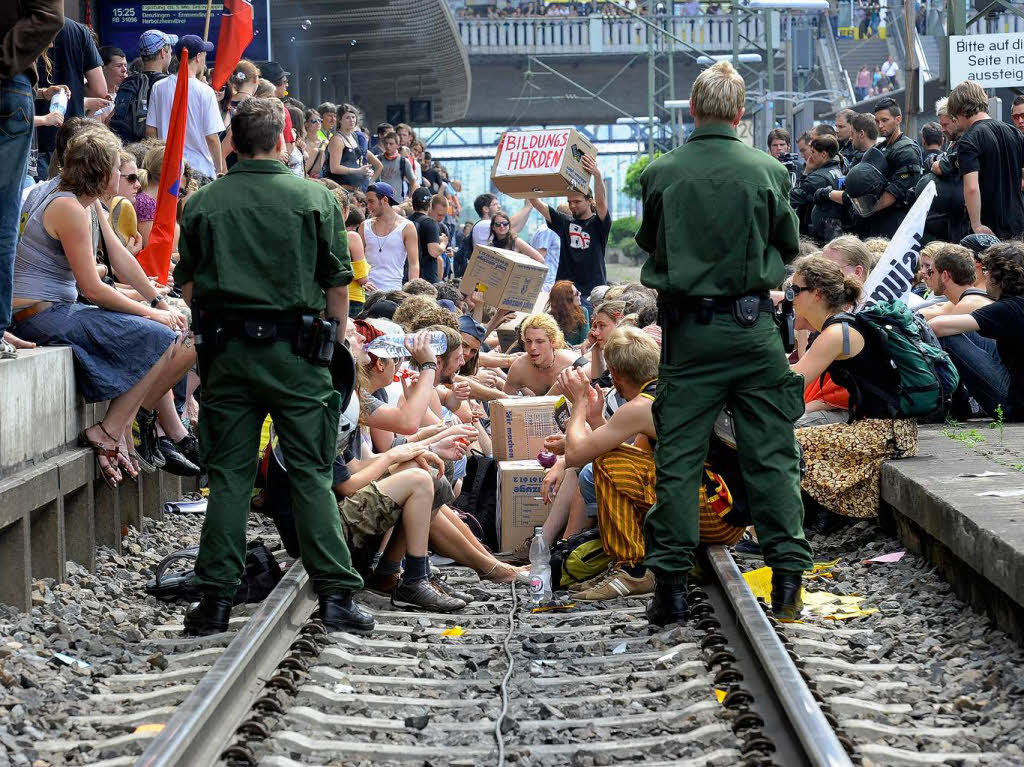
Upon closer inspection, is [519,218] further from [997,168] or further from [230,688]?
[230,688]

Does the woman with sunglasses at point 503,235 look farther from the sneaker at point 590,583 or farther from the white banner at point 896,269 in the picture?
the sneaker at point 590,583

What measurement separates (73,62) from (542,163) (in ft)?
16.4

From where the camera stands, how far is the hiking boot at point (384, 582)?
7.51 meters

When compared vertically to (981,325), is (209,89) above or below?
above

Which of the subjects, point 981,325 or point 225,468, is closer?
point 225,468

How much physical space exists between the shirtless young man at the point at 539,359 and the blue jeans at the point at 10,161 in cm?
433

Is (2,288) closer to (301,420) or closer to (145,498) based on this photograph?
(301,420)

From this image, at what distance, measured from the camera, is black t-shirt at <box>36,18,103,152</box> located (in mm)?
10570

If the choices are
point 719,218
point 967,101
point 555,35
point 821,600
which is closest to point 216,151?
point 967,101

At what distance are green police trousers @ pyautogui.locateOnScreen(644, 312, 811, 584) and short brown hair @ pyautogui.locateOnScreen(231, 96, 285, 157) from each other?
73.0 inches

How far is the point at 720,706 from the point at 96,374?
→ 4.24 metres

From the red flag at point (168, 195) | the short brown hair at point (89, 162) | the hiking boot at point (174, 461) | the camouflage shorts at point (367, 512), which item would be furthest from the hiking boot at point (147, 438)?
the camouflage shorts at point (367, 512)

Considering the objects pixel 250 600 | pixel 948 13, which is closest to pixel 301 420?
pixel 250 600

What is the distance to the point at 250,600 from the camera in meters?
7.05
